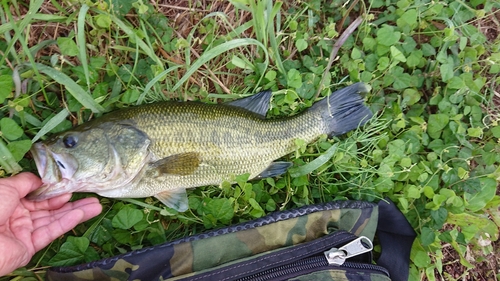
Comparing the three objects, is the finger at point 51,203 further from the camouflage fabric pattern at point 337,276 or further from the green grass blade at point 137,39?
the camouflage fabric pattern at point 337,276

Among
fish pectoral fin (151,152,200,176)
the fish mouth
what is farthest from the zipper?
the fish mouth

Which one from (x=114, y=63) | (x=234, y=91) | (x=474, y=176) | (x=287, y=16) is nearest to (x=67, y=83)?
(x=114, y=63)

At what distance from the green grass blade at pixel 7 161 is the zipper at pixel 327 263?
173 centimetres

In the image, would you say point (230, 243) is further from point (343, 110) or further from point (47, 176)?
point (343, 110)

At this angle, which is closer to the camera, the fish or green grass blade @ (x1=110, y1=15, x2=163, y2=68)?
the fish

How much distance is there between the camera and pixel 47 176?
7.98ft

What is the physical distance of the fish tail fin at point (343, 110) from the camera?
10.3 feet

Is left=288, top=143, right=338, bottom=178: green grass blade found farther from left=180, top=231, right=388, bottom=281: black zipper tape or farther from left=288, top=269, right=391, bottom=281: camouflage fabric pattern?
left=288, top=269, right=391, bottom=281: camouflage fabric pattern

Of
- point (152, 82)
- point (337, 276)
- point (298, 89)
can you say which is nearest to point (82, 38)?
point (152, 82)

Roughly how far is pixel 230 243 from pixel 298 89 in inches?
54.8

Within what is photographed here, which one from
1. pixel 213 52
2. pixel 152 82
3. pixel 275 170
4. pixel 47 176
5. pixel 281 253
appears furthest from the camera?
pixel 275 170

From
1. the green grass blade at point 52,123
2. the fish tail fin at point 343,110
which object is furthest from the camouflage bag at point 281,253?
the green grass blade at point 52,123

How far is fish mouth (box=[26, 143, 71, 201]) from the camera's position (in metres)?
2.44

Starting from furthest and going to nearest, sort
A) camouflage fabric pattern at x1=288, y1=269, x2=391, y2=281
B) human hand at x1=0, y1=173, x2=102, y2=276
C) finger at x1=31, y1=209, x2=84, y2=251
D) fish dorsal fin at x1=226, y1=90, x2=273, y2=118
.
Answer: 1. fish dorsal fin at x1=226, y1=90, x2=273, y2=118
2. finger at x1=31, y1=209, x2=84, y2=251
3. camouflage fabric pattern at x1=288, y1=269, x2=391, y2=281
4. human hand at x1=0, y1=173, x2=102, y2=276
